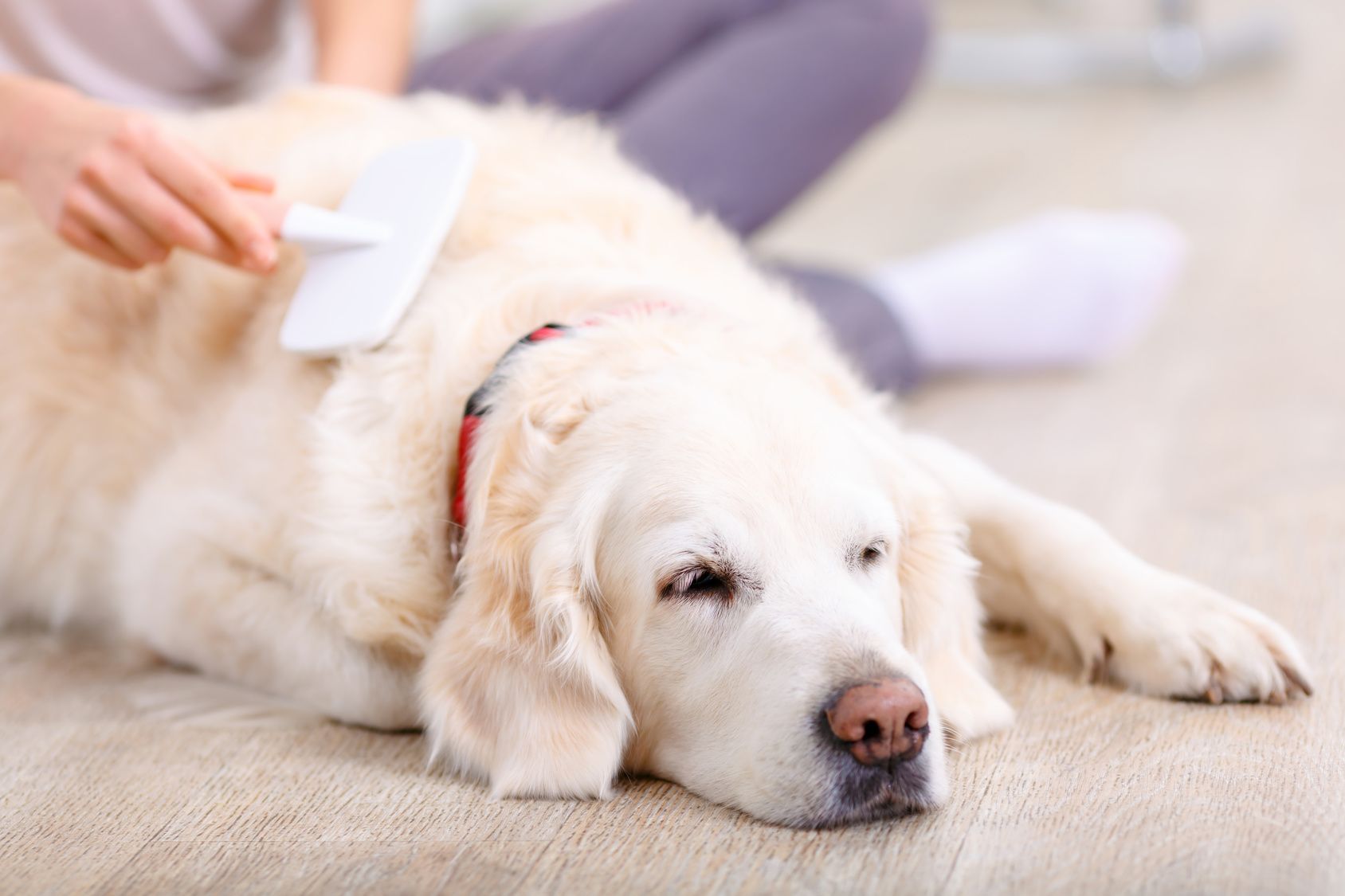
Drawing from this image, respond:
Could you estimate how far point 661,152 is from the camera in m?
2.63

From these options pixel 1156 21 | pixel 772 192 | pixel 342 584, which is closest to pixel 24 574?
pixel 342 584

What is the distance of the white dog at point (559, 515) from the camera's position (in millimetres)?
1373

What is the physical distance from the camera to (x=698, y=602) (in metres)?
1.40

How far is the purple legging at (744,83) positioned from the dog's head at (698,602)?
4.12ft

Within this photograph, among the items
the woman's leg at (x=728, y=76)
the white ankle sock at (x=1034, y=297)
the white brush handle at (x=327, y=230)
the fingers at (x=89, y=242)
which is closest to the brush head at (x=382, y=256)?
the white brush handle at (x=327, y=230)

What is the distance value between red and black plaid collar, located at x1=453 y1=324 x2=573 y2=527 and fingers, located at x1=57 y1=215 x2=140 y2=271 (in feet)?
1.81

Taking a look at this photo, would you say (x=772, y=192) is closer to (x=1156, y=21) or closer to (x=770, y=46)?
(x=770, y=46)

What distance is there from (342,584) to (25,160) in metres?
0.74

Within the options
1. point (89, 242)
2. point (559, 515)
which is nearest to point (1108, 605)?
point (559, 515)

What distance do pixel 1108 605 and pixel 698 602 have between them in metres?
0.56

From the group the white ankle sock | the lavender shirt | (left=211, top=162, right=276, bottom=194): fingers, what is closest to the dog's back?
(left=211, top=162, right=276, bottom=194): fingers

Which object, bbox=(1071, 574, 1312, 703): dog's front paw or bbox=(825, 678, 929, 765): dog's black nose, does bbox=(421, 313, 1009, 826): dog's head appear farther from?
bbox=(1071, 574, 1312, 703): dog's front paw

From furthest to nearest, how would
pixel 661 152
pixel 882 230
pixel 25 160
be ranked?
pixel 882 230
pixel 661 152
pixel 25 160

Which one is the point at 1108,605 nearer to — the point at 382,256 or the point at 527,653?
the point at 527,653
